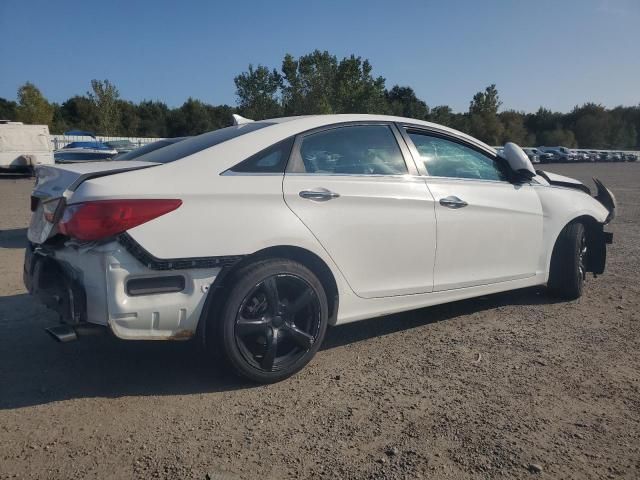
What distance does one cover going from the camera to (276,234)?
126 inches

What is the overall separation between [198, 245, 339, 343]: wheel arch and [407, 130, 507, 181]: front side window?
47.0 inches

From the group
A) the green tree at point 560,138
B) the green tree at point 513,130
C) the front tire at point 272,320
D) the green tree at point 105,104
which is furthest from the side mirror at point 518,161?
the green tree at point 560,138

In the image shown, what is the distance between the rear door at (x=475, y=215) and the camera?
407 cm

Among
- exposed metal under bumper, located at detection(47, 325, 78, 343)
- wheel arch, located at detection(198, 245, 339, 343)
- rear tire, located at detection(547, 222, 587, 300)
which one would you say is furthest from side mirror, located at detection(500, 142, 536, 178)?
exposed metal under bumper, located at detection(47, 325, 78, 343)

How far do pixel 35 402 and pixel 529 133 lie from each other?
84.7 m

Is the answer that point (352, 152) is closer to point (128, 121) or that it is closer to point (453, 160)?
point (453, 160)

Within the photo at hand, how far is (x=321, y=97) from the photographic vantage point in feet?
115

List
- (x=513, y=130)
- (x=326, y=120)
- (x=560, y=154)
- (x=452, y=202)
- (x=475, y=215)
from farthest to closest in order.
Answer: (x=513, y=130) < (x=560, y=154) < (x=475, y=215) < (x=452, y=202) < (x=326, y=120)

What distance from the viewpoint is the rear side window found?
329 centimetres

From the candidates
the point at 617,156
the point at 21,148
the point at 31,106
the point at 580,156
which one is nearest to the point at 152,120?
the point at 31,106

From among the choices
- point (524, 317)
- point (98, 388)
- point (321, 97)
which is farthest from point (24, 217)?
point (321, 97)

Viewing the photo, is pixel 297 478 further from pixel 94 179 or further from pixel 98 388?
pixel 94 179

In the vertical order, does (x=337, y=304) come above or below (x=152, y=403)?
above

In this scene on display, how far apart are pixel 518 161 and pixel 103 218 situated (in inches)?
132
